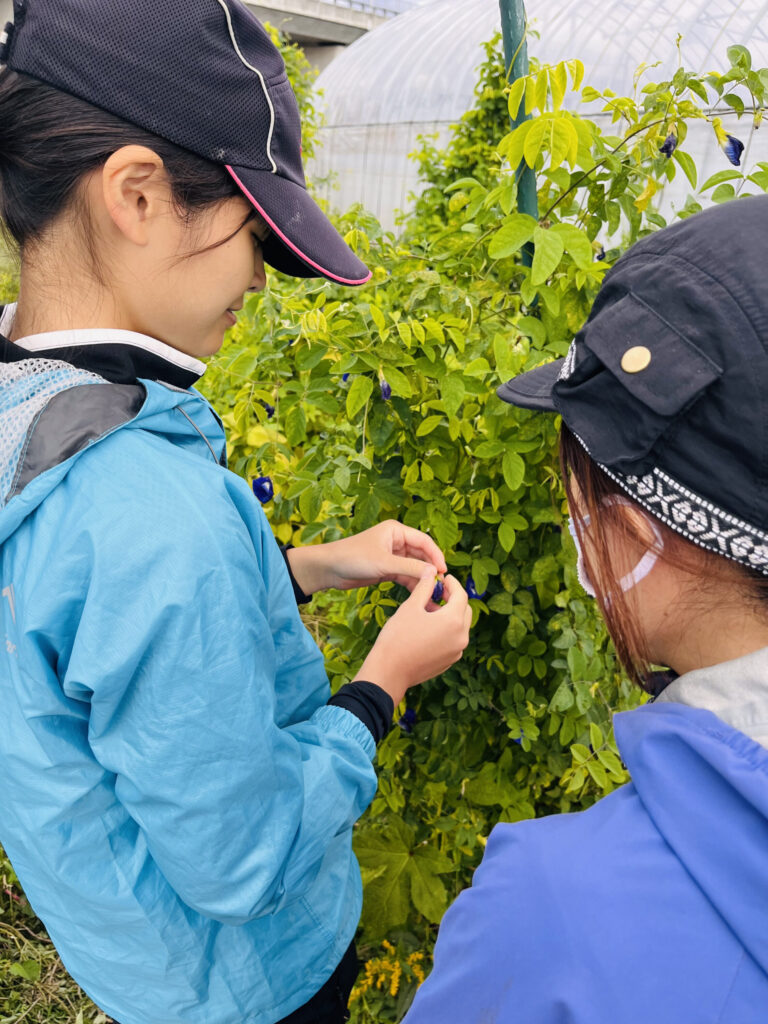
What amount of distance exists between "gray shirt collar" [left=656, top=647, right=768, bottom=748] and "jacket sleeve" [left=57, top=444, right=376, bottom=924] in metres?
0.43

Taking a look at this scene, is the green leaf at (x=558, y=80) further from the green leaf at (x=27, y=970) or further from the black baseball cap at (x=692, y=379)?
the green leaf at (x=27, y=970)

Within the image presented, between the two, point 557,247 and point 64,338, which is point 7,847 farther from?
point 557,247

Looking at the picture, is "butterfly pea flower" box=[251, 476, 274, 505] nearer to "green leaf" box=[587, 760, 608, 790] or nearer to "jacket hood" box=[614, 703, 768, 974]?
"green leaf" box=[587, 760, 608, 790]

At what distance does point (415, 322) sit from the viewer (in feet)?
4.03

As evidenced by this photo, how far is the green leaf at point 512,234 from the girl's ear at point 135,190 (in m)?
0.59

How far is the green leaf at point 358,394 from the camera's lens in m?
1.29

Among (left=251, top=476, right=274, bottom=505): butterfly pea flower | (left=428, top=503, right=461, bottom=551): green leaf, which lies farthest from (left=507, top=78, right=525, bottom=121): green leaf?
(left=251, top=476, right=274, bottom=505): butterfly pea flower

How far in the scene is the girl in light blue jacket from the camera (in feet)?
2.49

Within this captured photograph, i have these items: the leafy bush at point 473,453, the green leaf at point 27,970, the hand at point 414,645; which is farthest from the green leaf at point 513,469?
the green leaf at point 27,970

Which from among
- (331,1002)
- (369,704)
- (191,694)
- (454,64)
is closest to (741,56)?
(369,704)

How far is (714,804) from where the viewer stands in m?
0.59

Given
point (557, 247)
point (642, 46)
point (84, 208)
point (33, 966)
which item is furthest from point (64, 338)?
point (642, 46)

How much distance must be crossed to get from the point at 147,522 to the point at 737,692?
0.55 meters

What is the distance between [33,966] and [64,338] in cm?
188
